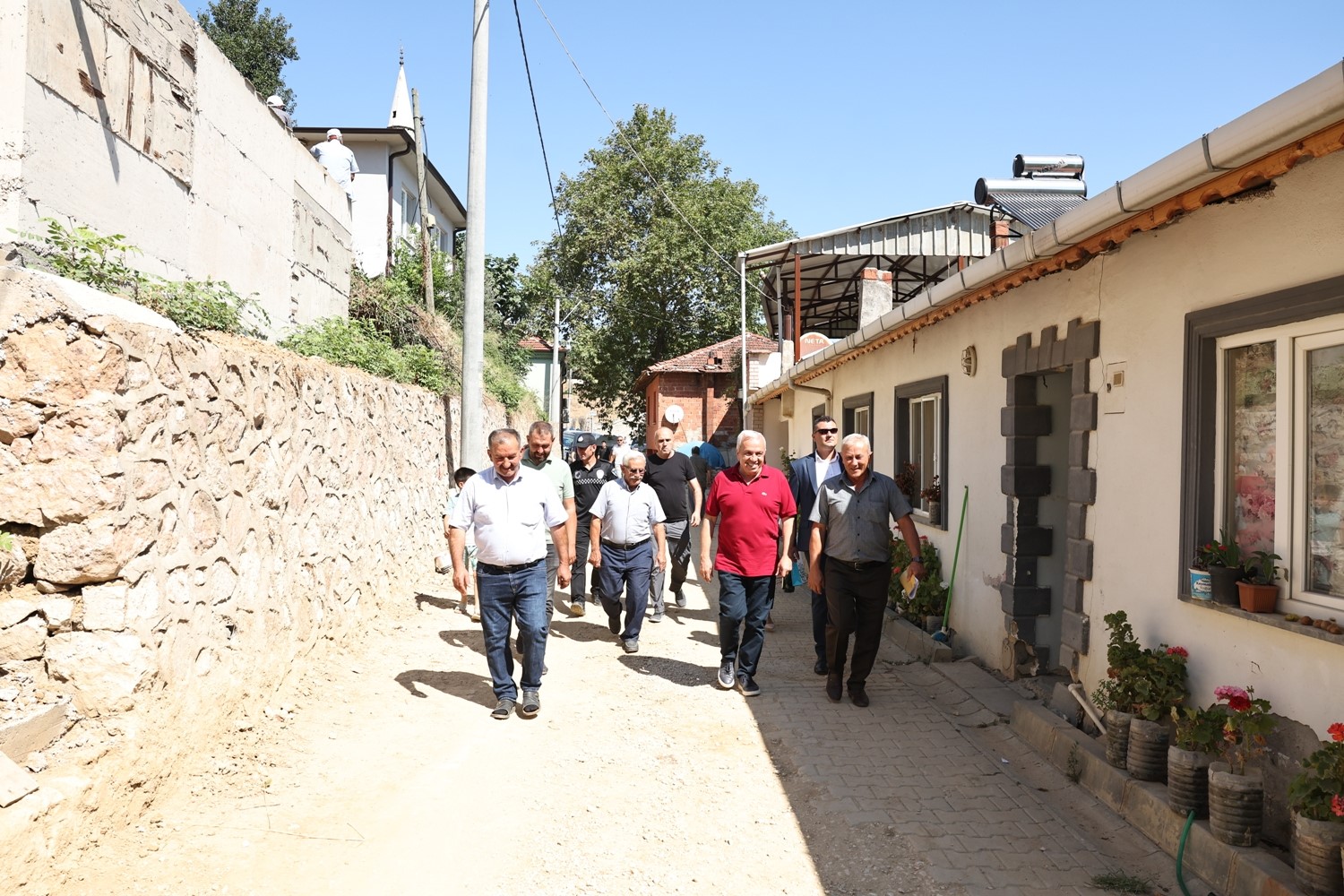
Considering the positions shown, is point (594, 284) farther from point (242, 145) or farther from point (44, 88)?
point (44, 88)

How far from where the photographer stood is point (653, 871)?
12.6 ft

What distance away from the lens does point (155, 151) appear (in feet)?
21.0

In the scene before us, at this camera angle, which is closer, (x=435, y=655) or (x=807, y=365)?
(x=435, y=655)

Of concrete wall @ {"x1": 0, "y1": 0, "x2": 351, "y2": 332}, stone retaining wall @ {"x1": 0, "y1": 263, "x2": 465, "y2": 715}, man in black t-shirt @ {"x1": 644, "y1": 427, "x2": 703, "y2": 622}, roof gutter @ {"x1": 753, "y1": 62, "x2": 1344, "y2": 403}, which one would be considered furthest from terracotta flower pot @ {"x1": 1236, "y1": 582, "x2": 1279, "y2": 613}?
concrete wall @ {"x1": 0, "y1": 0, "x2": 351, "y2": 332}

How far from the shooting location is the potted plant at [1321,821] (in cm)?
300

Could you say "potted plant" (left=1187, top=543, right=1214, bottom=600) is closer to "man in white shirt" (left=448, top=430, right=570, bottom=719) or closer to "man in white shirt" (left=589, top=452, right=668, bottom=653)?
"man in white shirt" (left=448, top=430, right=570, bottom=719)

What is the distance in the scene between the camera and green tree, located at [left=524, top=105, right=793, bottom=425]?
36688mm

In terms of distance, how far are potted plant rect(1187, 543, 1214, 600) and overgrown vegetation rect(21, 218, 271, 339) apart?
17.6 feet

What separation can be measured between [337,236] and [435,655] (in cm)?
609

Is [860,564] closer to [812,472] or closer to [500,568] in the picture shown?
[812,472]

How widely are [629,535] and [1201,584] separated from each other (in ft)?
14.6

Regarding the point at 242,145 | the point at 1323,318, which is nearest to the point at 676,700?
the point at 1323,318

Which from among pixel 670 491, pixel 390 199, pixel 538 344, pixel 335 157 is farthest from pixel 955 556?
pixel 538 344

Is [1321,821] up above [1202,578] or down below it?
below
